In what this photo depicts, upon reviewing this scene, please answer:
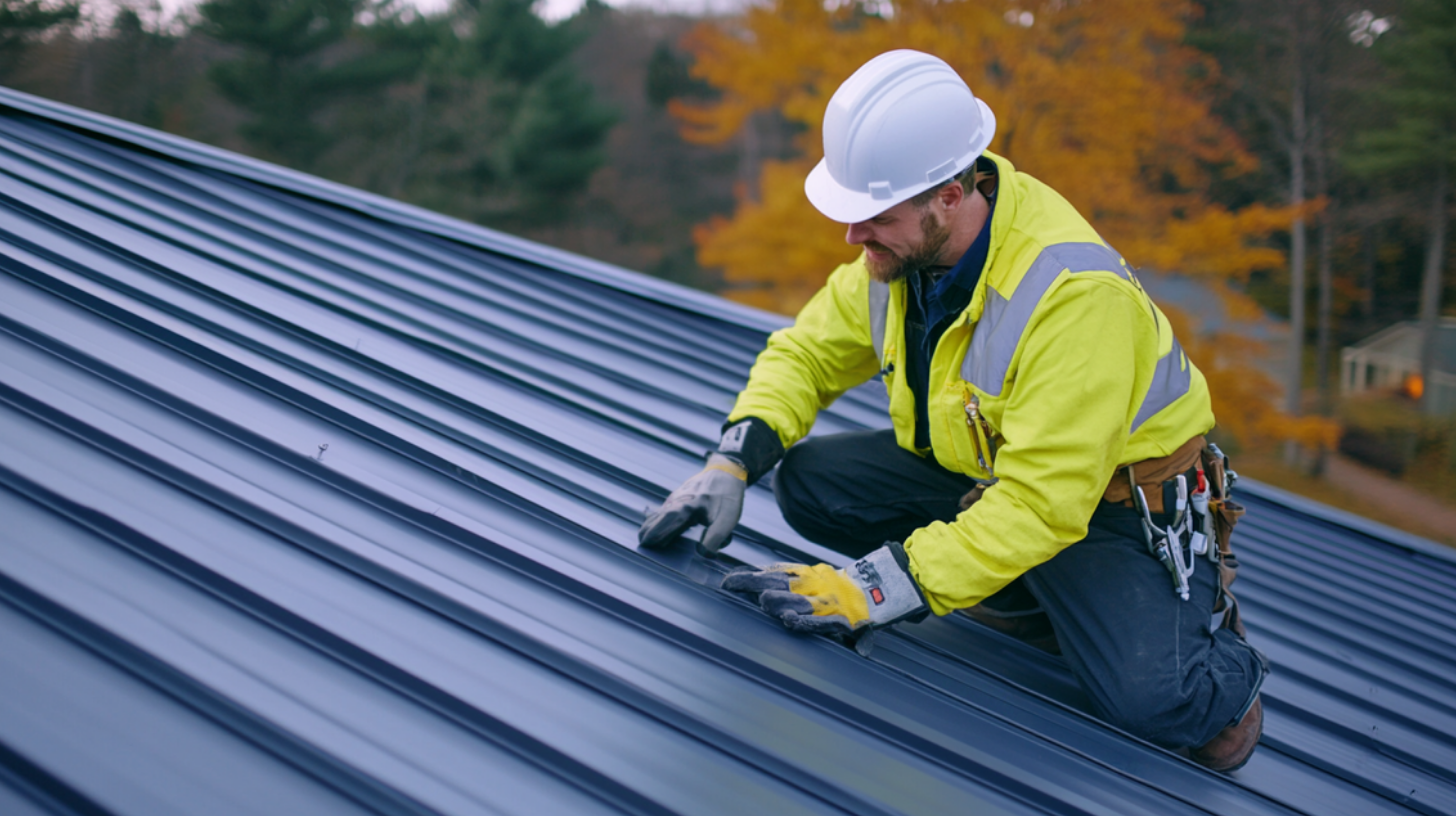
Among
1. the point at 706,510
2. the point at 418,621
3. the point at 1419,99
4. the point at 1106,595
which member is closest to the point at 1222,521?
the point at 1106,595

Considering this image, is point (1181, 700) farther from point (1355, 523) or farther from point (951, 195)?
point (1355, 523)

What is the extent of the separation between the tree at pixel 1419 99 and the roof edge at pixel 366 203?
51.6ft

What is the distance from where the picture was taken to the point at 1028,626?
110 inches

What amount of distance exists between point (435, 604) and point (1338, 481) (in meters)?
19.4

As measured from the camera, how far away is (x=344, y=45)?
2342cm

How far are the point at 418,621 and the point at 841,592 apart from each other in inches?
36.5

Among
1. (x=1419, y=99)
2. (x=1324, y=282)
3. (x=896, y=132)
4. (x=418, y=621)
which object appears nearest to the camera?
(x=418, y=621)

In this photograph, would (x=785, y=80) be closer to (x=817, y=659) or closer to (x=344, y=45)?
(x=817, y=659)

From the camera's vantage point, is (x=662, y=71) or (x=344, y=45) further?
(x=662, y=71)

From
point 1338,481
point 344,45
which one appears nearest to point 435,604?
point 1338,481

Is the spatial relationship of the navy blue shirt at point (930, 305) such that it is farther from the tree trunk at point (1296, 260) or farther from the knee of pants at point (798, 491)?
the tree trunk at point (1296, 260)

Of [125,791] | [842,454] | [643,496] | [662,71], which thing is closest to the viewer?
[125,791]

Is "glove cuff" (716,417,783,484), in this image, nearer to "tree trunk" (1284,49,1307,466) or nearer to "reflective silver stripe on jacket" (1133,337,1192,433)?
"reflective silver stripe on jacket" (1133,337,1192,433)

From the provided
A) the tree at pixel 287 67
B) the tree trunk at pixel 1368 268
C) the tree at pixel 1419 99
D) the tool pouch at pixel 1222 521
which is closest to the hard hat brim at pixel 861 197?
the tool pouch at pixel 1222 521
